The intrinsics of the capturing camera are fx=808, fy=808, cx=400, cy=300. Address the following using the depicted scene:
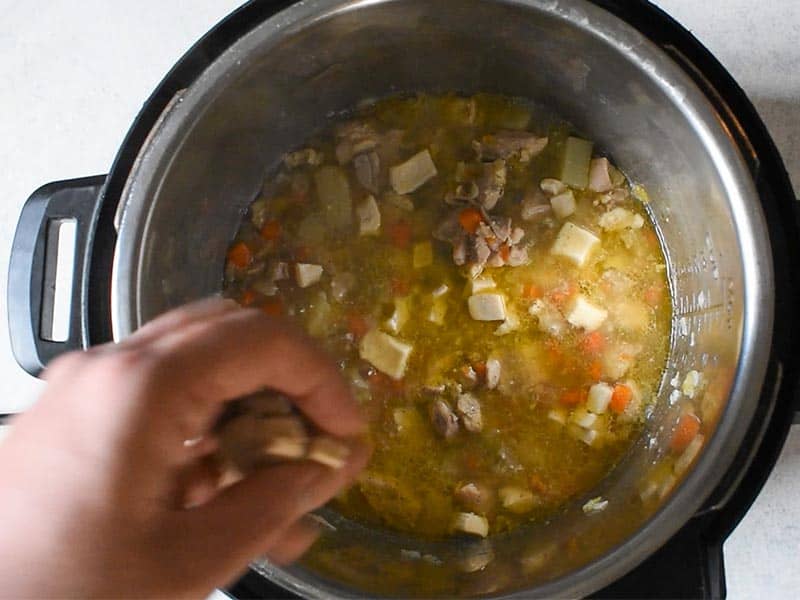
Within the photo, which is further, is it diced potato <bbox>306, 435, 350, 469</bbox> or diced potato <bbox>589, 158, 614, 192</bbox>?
diced potato <bbox>589, 158, 614, 192</bbox>

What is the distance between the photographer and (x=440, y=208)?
1.21m

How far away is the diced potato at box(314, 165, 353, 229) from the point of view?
3.97 ft

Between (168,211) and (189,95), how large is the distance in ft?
0.46

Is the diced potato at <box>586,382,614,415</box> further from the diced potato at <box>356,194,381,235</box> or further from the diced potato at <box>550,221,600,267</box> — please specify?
the diced potato at <box>356,194,381,235</box>

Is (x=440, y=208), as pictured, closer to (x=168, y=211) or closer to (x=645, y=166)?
(x=645, y=166)

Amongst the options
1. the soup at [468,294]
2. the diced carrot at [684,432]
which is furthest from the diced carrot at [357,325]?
the diced carrot at [684,432]

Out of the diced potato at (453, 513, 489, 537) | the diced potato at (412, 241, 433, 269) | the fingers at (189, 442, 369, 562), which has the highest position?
the diced potato at (412, 241, 433, 269)

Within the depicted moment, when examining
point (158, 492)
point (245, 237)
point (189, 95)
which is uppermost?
point (189, 95)

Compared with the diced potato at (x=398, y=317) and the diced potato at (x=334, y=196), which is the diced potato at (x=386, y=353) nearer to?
the diced potato at (x=398, y=317)

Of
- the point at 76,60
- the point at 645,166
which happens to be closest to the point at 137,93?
the point at 76,60

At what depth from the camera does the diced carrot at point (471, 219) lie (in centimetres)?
120

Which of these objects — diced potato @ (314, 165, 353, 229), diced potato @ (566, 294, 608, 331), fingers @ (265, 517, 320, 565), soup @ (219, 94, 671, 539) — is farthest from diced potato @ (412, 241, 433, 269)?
fingers @ (265, 517, 320, 565)

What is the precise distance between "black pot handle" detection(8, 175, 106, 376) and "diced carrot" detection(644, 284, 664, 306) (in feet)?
2.49

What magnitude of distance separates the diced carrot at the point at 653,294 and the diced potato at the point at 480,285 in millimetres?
221
